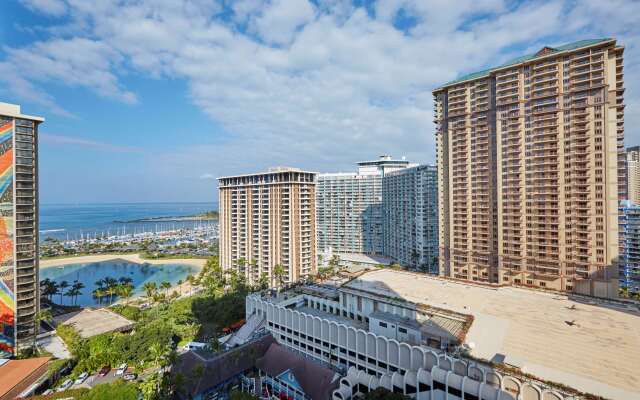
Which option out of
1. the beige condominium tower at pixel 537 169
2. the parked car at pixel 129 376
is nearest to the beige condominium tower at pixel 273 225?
the beige condominium tower at pixel 537 169

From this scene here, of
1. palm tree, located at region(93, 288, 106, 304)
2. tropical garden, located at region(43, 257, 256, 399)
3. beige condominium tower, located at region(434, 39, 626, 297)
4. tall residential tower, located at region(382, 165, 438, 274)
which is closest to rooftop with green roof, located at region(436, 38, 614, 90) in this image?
beige condominium tower, located at region(434, 39, 626, 297)

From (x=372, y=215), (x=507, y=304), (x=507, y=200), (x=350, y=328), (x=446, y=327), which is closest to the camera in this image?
(x=446, y=327)

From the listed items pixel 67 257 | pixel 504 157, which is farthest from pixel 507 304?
pixel 67 257

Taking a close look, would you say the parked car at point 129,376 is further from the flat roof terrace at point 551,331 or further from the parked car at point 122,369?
the flat roof terrace at point 551,331

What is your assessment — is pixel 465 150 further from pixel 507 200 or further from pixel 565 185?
pixel 565 185

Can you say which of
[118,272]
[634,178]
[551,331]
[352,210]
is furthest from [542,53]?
[118,272]

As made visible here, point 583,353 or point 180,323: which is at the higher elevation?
point 583,353
